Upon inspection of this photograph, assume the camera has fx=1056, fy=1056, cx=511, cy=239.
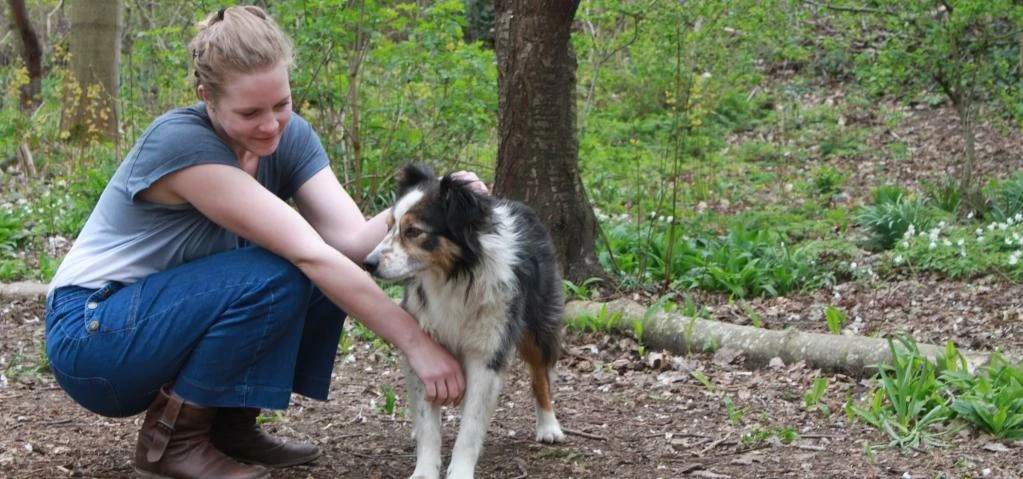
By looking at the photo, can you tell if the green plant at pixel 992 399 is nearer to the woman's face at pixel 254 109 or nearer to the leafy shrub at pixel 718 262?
the leafy shrub at pixel 718 262

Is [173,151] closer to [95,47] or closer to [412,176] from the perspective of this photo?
[412,176]

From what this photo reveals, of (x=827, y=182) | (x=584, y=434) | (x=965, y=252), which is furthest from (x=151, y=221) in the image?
(x=827, y=182)

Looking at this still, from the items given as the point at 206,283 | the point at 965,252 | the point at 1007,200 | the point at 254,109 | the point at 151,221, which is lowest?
the point at 965,252

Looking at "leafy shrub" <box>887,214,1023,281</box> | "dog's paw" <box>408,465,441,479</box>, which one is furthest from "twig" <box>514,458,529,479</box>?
"leafy shrub" <box>887,214,1023,281</box>

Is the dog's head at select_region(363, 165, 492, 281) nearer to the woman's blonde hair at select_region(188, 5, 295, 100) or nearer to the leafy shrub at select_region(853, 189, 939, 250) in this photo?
the woman's blonde hair at select_region(188, 5, 295, 100)

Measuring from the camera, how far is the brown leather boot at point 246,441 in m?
3.57

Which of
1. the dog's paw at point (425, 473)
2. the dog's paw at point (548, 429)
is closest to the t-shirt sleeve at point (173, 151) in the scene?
the dog's paw at point (425, 473)

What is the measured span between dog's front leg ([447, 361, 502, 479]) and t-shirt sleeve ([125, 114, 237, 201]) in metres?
1.08

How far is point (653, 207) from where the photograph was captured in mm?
7965

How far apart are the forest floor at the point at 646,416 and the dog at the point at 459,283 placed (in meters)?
0.28

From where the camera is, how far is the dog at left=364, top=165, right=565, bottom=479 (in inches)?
136

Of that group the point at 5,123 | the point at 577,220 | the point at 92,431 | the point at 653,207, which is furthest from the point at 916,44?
the point at 5,123

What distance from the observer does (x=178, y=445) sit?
3236mm

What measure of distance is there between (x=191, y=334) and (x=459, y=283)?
0.89 metres
